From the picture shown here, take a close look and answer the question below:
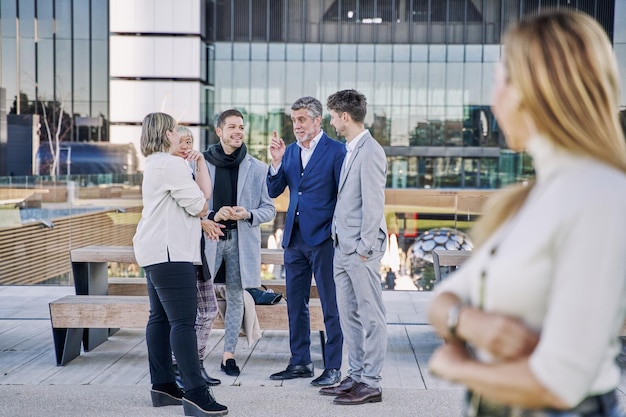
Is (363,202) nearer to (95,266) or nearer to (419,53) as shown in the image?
(95,266)

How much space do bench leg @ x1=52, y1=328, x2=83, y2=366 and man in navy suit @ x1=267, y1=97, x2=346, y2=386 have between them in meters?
1.66

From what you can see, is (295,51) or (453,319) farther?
(295,51)

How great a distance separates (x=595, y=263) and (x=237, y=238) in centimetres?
509

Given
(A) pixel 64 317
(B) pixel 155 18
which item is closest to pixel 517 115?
(A) pixel 64 317

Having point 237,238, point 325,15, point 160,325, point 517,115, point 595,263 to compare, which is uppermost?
point 325,15

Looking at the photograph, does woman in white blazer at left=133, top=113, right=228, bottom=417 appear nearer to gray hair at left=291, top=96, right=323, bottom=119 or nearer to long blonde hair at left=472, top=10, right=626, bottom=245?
gray hair at left=291, top=96, right=323, bottom=119

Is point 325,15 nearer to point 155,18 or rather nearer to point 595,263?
point 155,18

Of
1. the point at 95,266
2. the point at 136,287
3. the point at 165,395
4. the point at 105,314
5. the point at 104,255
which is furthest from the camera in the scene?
the point at 136,287

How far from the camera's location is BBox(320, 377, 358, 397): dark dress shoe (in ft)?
18.4

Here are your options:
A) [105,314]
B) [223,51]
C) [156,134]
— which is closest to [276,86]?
[223,51]

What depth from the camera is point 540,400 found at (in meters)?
1.36

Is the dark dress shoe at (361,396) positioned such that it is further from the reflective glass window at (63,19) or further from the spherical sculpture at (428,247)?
the reflective glass window at (63,19)

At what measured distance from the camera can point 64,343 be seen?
6.56 m

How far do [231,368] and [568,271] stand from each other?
5.20m
